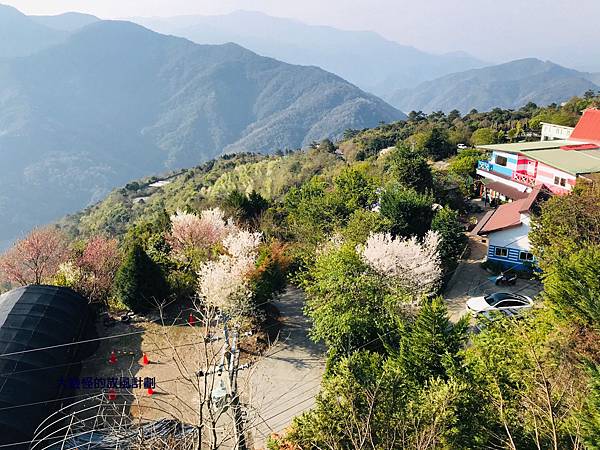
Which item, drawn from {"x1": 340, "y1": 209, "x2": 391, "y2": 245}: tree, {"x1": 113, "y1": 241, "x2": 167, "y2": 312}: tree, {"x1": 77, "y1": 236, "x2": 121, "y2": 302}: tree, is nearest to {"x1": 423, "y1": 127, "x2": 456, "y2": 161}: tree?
{"x1": 340, "y1": 209, "x2": 391, "y2": 245}: tree

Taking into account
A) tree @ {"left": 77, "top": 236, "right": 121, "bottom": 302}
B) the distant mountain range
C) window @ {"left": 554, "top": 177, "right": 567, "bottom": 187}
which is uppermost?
window @ {"left": 554, "top": 177, "right": 567, "bottom": 187}

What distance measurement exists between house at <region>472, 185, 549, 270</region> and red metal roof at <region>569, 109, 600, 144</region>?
44.4 ft

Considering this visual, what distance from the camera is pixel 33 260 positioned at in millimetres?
22172

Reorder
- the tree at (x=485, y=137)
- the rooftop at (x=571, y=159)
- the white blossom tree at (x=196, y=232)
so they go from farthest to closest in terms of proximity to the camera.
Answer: the tree at (x=485, y=137) → the rooftop at (x=571, y=159) → the white blossom tree at (x=196, y=232)

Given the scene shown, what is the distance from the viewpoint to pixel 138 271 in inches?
725

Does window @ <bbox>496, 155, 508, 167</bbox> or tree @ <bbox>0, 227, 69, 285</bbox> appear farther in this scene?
window @ <bbox>496, 155, 508, 167</bbox>

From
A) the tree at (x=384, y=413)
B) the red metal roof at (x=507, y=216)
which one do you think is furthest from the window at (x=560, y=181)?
the tree at (x=384, y=413)

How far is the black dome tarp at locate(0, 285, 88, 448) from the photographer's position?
11.4m

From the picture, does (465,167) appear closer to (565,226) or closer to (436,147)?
(436,147)

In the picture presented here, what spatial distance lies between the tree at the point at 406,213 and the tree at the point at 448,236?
28.8 inches

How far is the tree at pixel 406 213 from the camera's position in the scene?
839 inches

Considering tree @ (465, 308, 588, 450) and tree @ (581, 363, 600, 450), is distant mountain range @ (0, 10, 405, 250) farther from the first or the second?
tree @ (581, 363, 600, 450)

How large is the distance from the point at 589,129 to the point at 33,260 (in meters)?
36.4

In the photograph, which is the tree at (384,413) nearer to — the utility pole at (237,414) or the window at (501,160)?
the utility pole at (237,414)
